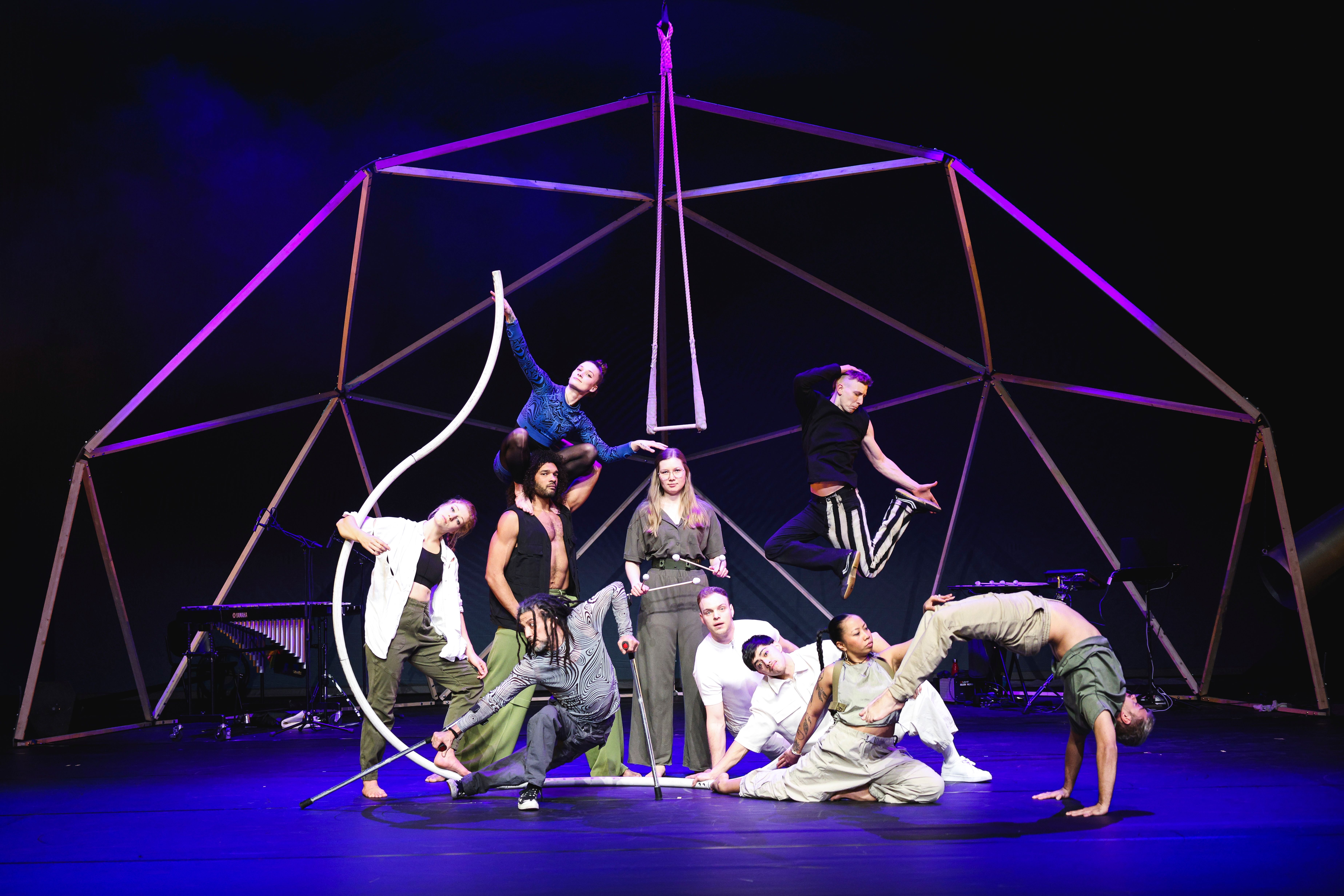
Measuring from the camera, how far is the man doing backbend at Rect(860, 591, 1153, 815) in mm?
4215

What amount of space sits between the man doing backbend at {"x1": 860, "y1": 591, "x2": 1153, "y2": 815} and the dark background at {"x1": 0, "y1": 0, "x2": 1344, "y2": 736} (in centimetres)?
504

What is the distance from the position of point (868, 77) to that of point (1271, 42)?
3407mm

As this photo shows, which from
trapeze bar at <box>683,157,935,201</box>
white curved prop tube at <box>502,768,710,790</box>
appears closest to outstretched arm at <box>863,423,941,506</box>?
white curved prop tube at <box>502,768,710,790</box>

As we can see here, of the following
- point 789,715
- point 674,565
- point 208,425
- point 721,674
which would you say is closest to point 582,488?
point 674,565

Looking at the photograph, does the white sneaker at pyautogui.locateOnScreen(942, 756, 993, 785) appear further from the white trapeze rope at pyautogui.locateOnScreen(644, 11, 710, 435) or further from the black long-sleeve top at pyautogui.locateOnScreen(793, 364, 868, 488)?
the white trapeze rope at pyautogui.locateOnScreen(644, 11, 710, 435)

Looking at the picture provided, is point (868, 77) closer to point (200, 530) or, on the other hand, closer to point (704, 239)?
point (704, 239)

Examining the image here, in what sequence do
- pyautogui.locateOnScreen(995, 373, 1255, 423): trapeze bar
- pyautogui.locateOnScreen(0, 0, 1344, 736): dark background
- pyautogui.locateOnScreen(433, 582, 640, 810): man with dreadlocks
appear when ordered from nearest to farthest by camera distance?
pyautogui.locateOnScreen(433, 582, 640, 810): man with dreadlocks < pyautogui.locateOnScreen(995, 373, 1255, 423): trapeze bar < pyautogui.locateOnScreen(0, 0, 1344, 736): dark background

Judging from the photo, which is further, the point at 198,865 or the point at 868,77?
the point at 868,77

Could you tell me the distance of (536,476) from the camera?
571 centimetres

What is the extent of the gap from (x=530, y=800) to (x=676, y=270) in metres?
5.86

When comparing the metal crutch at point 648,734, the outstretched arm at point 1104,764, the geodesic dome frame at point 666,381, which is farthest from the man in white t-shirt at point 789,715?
the geodesic dome frame at point 666,381

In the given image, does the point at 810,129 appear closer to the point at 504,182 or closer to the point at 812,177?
the point at 812,177

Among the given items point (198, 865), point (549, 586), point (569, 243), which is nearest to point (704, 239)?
point (569, 243)

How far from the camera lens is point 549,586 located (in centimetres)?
564
